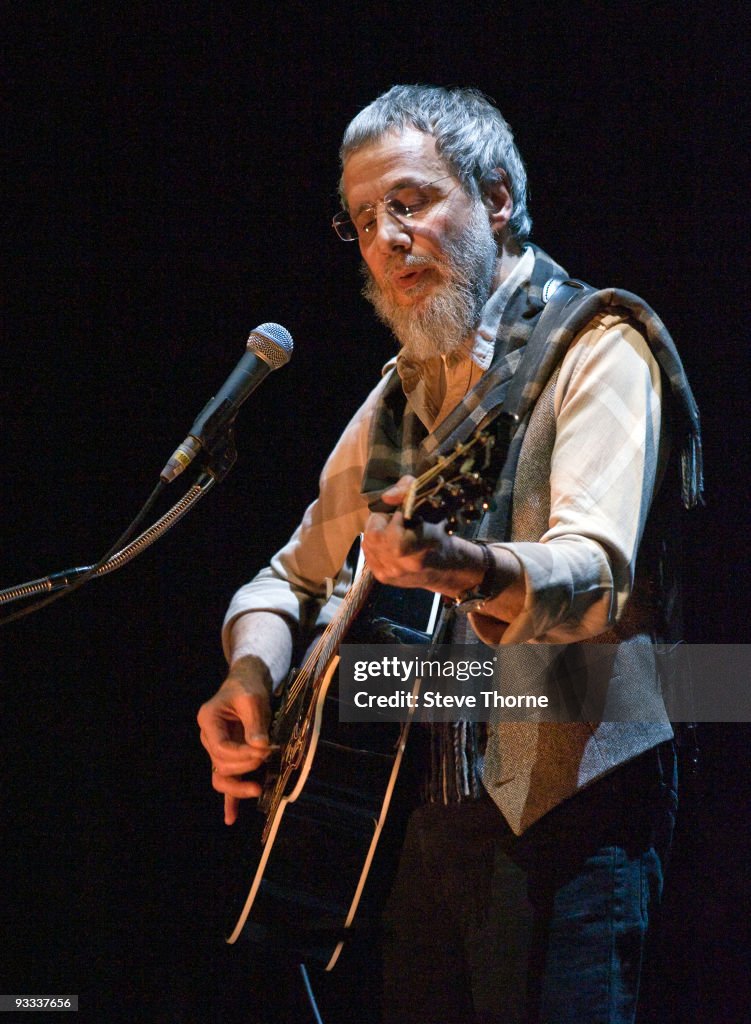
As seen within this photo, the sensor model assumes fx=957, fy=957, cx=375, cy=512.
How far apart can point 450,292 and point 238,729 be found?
1.00 m

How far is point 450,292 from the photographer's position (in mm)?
1899

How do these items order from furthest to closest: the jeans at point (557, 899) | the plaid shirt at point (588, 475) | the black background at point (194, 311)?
1. the black background at point (194, 311)
2. the jeans at point (557, 899)
3. the plaid shirt at point (588, 475)

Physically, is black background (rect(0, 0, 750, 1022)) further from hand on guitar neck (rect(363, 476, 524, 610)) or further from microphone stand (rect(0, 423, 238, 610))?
hand on guitar neck (rect(363, 476, 524, 610))

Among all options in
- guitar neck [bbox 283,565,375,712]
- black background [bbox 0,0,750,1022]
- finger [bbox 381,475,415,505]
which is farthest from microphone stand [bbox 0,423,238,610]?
black background [bbox 0,0,750,1022]

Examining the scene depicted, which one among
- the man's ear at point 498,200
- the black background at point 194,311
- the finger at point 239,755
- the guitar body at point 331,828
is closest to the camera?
the guitar body at point 331,828

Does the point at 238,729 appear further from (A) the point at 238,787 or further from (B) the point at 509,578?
(B) the point at 509,578

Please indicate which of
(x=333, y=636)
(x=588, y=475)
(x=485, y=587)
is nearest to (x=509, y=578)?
(x=485, y=587)

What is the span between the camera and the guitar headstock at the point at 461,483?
1127mm

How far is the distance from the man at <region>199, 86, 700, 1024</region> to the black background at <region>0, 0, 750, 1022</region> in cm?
80

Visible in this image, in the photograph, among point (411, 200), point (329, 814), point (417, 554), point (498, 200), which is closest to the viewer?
point (417, 554)

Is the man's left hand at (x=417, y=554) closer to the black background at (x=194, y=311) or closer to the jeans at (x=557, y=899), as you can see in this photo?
the jeans at (x=557, y=899)

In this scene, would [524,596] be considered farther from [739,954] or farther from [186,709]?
[186,709]

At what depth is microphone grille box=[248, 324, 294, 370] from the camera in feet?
5.71

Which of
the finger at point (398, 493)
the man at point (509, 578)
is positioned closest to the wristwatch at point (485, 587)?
the man at point (509, 578)
